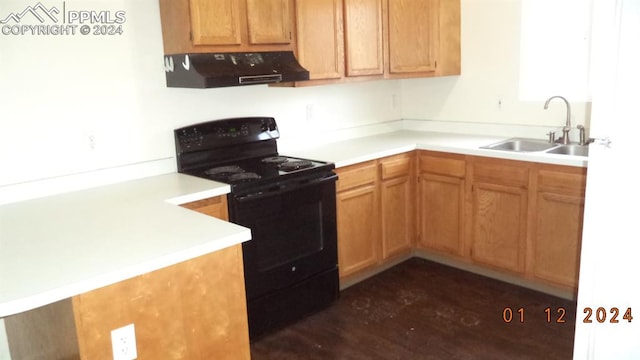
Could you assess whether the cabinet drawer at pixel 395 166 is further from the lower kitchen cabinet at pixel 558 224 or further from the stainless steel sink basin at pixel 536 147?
the lower kitchen cabinet at pixel 558 224

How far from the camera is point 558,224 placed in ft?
10.8

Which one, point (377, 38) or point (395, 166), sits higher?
point (377, 38)

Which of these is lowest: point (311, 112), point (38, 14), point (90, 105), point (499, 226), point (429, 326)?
point (429, 326)

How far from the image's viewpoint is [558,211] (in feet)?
10.7

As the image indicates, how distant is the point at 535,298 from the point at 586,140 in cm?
110

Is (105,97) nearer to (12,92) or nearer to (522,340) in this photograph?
(12,92)

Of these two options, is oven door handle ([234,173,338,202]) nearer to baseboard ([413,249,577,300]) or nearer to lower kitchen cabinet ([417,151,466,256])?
lower kitchen cabinet ([417,151,466,256])

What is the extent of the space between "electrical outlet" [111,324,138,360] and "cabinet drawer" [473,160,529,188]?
254 centimetres

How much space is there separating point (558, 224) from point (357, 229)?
1259mm

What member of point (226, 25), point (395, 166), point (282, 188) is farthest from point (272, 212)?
point (395, 166)

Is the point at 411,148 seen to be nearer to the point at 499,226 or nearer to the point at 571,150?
the point at 499,226

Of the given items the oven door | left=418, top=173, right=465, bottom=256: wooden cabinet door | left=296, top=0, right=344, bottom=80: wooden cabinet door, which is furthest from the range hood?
left=418, top=173, right=465, bottom=256: wooden cabinet door

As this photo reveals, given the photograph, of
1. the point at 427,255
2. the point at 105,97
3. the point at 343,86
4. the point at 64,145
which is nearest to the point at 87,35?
the point at 105,97

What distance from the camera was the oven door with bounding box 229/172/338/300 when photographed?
290 centimetres
